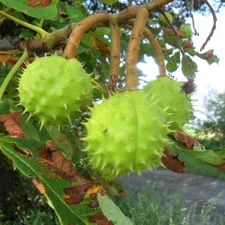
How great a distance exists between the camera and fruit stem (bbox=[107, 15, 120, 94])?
2.81 ft

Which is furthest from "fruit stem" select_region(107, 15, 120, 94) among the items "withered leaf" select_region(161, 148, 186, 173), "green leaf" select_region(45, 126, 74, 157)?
"green leaf" select_region(45, 126, 74, 157)

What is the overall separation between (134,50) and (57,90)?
178 mm

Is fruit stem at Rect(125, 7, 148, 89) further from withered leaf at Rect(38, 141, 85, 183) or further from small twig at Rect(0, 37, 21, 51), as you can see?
small twig at Rect(0, 37, 21, 51)

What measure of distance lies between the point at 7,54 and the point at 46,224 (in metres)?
2.31

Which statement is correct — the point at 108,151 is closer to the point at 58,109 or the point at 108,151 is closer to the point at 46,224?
the point at 58,109

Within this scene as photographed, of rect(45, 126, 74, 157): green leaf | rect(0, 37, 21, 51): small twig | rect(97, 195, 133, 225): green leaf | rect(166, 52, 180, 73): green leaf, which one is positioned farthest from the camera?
rect(166, 52, 180, 73): green leaf

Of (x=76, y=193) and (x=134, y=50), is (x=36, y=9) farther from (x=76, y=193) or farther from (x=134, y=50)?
(x=76, y=193)

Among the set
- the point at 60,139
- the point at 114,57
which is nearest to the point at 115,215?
the point at 114,57

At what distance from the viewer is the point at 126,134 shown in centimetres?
76

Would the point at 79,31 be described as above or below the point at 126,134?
above

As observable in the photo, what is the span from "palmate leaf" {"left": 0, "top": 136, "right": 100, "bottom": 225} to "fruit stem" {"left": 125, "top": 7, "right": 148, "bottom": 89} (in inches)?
11.4

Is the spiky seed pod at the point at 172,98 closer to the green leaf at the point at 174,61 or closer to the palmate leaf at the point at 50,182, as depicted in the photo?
the palmate leaf at the point at 50,182

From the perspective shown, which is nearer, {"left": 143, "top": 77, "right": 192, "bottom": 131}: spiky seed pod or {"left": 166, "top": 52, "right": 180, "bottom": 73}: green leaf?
{"left": 143, "top": 77, "right": 192, "bottom": 131}: spiky seed pod

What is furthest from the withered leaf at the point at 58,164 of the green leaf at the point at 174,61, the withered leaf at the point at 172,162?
the green leaf at the point at 174,61
